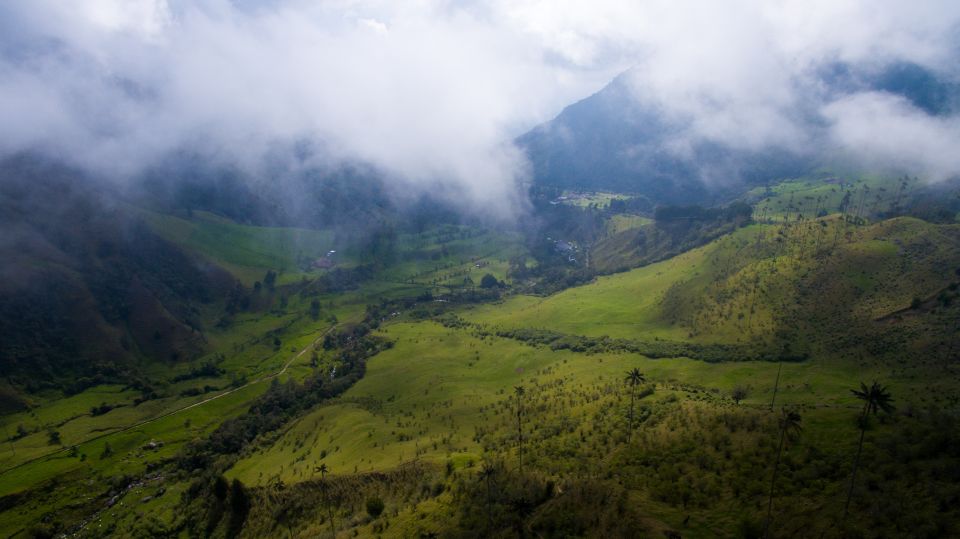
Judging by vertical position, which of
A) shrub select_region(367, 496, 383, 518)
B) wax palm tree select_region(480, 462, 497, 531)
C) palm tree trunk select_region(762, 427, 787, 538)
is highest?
palm tree trunk select_region(762, 427, 787, 538)

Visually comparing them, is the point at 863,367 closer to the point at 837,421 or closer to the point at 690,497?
the point at 837,421

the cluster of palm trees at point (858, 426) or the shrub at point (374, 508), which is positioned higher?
the cluster of palm trees at point (858, 426)

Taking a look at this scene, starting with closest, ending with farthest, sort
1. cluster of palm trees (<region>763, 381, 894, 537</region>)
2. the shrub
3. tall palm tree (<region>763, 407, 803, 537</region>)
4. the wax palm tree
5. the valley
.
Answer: cluster of palm trees (<region>763, 381, 894, 537</region>) < tall palm tree (<region>763, 407, 803, 537</region>) < the valley < the wax palm tree < the shrub

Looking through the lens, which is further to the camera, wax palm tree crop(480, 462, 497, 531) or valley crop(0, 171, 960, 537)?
wax palm tree crop(480, 462, 497, 531)

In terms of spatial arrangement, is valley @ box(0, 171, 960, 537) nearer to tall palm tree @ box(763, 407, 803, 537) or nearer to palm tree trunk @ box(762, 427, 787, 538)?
palm tree trunk @ box(762, 427, 787, 538)

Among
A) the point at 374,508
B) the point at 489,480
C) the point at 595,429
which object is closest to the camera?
the point at 489,480

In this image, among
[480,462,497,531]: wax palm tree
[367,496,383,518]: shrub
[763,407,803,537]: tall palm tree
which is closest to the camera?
[763,407,803,537]: tall palm tree

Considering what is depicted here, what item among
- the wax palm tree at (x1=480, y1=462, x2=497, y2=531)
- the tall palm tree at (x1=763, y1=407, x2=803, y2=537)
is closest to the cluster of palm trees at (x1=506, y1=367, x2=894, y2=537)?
the tall palm tree at (x1=763, y1=407, x2=803, y2=537)

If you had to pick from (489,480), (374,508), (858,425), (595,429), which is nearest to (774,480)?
(858,425)

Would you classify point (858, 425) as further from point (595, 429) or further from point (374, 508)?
point (374, 508)

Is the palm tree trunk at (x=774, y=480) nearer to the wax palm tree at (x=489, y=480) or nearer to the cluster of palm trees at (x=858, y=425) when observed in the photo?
the cluster of palm trees at (x=858, y=425)

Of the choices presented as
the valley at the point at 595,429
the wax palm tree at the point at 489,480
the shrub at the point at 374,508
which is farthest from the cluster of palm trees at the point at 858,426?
the shrub at the point at 374,508

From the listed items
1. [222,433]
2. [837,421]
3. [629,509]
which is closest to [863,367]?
[837,421]
